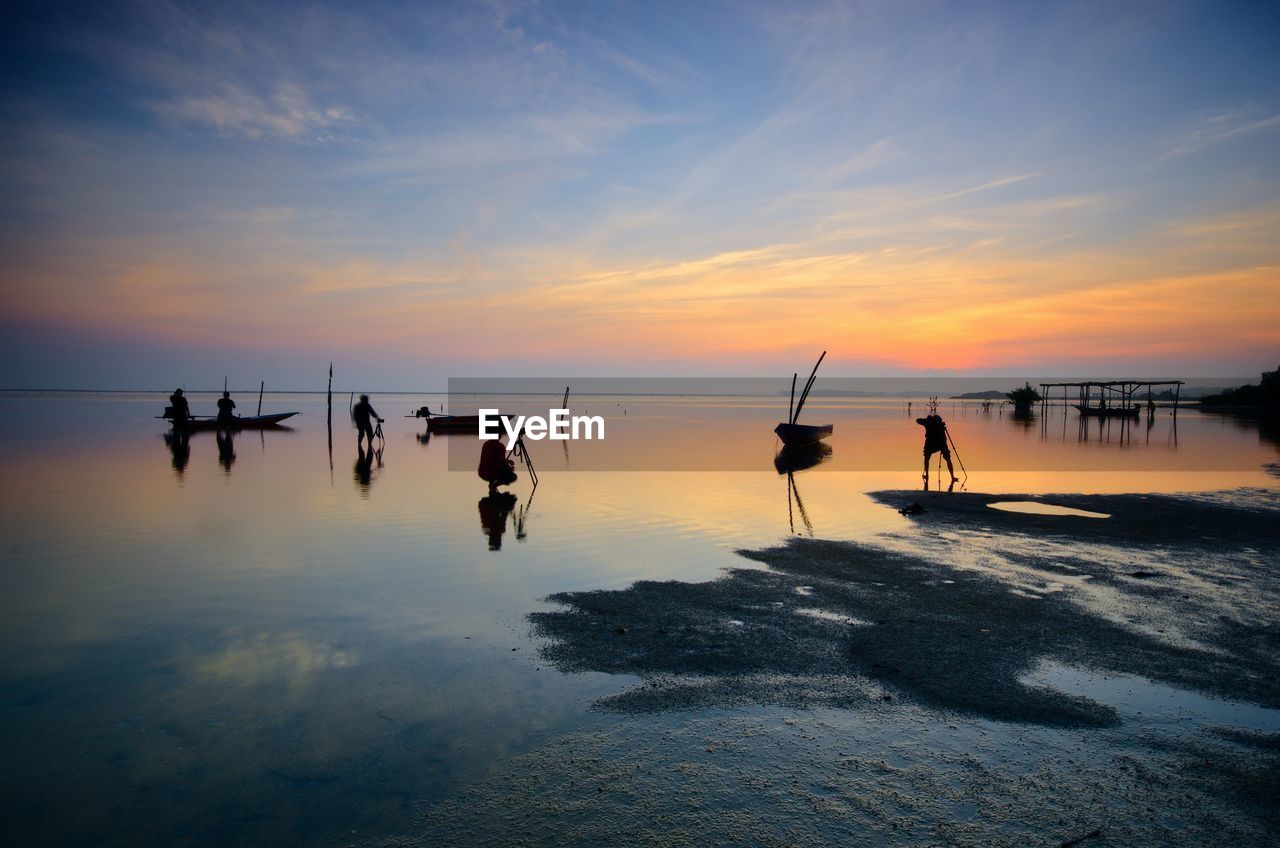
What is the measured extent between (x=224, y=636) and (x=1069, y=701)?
9156mm

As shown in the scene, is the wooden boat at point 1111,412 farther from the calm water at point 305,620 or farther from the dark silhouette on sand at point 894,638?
the dark silhouette on sand at point 894,638

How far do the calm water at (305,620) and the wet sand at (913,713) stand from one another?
0.74m

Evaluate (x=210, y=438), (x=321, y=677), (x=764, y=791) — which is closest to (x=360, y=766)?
(x=321, y=677)

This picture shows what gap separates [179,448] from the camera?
3400 centimetres

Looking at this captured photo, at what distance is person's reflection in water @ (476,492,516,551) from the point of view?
567 inches

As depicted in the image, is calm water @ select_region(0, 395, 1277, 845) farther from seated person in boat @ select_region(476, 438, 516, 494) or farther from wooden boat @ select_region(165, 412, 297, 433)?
wooden boat @ select_region(165, 412, 297, 433)

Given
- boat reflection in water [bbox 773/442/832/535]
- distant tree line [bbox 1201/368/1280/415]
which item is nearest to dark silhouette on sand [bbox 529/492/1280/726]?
boat reflection in water [bbox 773/442/832/535]

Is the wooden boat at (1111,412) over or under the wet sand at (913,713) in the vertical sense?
over

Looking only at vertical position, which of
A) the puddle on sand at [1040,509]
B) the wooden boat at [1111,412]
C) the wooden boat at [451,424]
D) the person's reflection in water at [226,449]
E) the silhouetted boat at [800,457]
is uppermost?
the wooden boat at [1111,412]

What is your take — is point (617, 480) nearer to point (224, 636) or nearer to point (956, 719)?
point (224, 636)

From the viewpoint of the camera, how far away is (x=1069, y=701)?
Answer: 6.52 m

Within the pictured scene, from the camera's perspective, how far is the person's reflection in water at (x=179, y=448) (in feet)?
86.9

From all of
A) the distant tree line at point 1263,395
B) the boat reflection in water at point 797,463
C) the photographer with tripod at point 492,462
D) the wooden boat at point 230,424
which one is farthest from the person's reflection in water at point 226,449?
the distant tree line at point 1263,395

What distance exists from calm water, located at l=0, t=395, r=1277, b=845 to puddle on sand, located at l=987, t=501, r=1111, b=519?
3.41 meters
